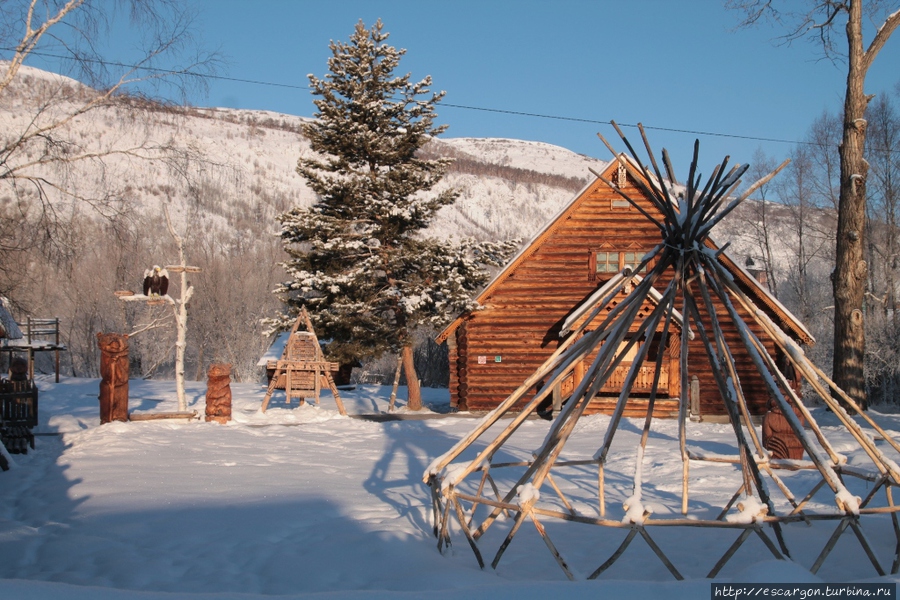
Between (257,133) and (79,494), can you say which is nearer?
(79,494)

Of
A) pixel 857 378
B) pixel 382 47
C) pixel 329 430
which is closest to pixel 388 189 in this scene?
pixel 382 47

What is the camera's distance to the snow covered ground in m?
5.50

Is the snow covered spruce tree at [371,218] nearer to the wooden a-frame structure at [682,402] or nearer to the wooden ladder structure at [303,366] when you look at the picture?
the wooden ladder structure at [303,366]

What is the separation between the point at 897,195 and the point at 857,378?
21107mm

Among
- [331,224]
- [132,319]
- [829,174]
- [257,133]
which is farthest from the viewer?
[257,133]

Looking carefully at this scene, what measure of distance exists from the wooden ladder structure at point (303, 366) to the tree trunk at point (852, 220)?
11.5 metres

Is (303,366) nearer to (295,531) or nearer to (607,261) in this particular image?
(607,261)

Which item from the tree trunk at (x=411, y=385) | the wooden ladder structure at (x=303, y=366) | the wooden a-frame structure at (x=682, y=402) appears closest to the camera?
the wooden a-frame structure at (x=682, y=402)

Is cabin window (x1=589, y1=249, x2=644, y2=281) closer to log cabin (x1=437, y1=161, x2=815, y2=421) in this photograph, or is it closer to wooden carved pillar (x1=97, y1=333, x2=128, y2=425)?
log cabin (x1=437, y1=161, x2=815, y2=421)

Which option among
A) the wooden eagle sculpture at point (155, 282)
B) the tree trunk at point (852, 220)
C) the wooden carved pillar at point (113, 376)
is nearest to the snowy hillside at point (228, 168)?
the wooden eagle sculpture at point (155, 282)

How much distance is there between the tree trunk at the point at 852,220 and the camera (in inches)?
609

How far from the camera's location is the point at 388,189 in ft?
67.5

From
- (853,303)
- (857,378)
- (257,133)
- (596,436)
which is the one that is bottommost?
(596,436)

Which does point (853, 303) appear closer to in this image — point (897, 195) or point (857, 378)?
point (857, 378)
